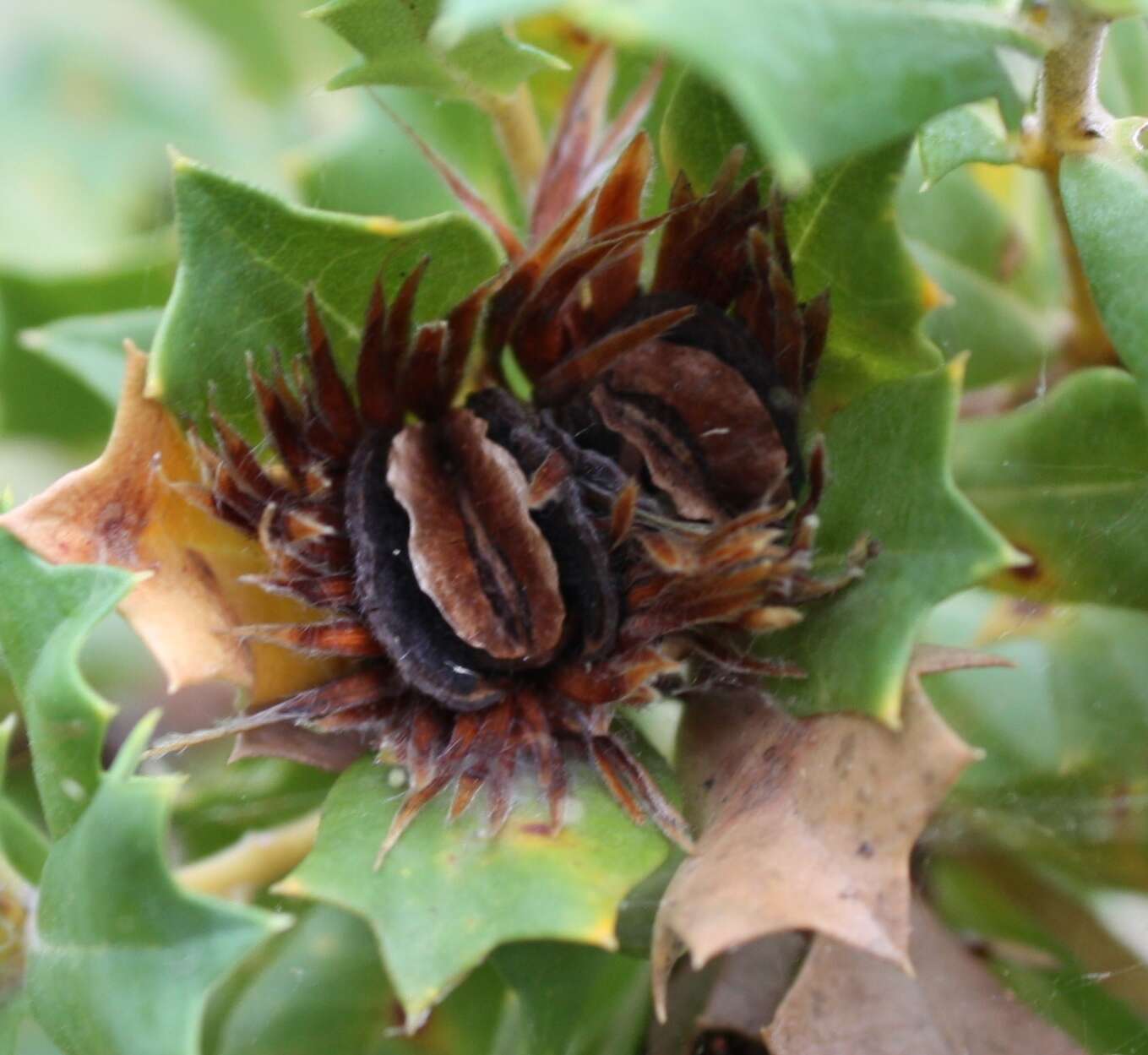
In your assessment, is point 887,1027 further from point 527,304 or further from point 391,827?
point 527,304

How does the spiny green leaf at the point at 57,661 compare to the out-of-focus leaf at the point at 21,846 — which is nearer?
the spiny green leaf at the point at 57,661

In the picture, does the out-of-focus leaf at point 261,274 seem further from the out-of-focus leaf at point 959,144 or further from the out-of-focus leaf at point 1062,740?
the out-of-focus leaf at point 1062,740

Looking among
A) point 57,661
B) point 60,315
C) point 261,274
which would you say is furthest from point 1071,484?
point 60,315

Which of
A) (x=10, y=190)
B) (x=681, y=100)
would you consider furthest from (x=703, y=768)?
(x=10, y=190)

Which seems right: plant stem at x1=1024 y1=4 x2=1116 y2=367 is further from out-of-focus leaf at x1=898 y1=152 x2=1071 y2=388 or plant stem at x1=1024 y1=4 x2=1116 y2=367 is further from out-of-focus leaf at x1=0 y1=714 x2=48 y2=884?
out-of-focus leaf at x1=0 y1=714 x2=48 y2=884

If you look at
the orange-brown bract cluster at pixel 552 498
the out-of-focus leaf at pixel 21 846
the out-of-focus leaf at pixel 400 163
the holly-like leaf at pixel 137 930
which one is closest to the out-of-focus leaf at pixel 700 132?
the orange-brown bract cluster at pixel 552 498

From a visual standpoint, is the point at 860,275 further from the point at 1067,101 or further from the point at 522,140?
the point at 522,140

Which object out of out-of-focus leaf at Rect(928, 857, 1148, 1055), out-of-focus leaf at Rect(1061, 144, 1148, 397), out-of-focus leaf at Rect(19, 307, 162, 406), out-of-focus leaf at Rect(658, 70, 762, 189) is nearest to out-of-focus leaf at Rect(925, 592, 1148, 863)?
out-of-focus leaf at Rect(928, 857, 1148, 1055)
